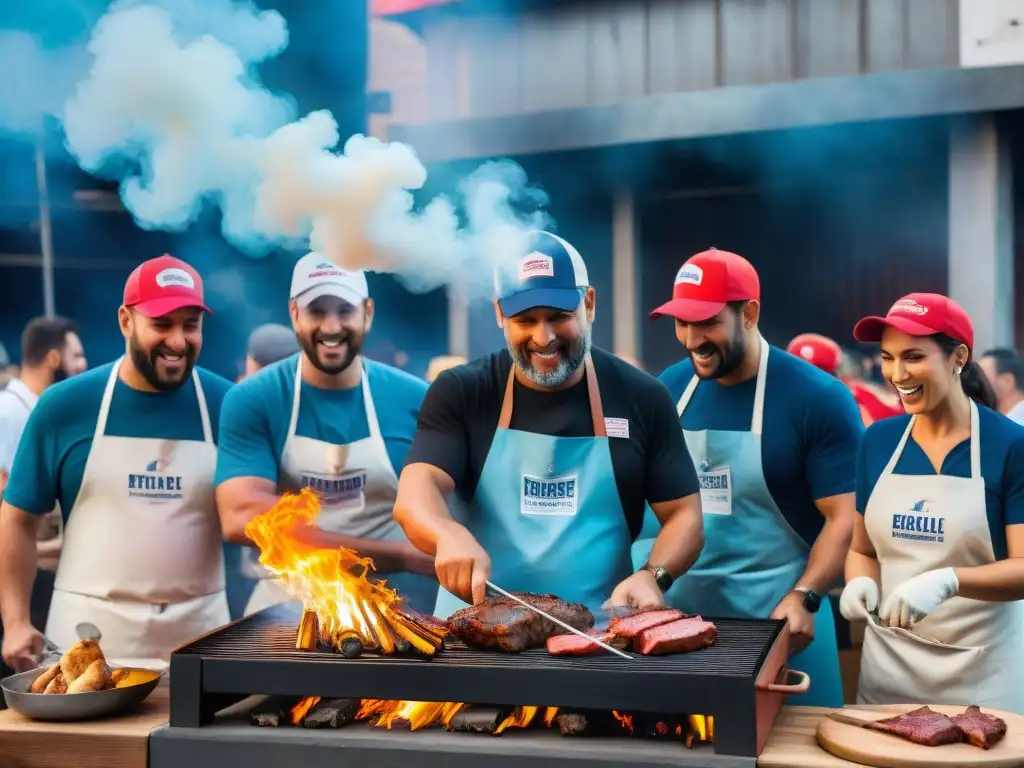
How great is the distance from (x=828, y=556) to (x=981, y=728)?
111cm

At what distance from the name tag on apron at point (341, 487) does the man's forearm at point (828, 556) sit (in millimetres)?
1497

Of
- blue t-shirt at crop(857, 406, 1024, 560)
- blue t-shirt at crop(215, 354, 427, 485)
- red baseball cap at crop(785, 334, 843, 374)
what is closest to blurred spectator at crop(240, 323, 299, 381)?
blue t-shirt at crop(215, 354, 427, 485)

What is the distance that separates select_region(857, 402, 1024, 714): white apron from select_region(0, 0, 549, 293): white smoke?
1.40 m

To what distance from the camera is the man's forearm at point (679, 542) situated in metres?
3.17

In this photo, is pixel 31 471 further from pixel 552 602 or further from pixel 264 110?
pixel 552 602

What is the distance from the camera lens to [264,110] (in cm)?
333

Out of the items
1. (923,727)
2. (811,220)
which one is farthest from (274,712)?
(811,220)

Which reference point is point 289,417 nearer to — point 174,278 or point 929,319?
point 174,278

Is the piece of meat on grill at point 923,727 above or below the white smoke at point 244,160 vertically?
below

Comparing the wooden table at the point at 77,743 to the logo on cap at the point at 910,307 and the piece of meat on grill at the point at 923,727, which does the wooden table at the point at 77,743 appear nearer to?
the piece of meat on grill at the point at 923,727

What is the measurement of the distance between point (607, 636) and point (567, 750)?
1.06 feet

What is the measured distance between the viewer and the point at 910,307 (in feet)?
10.4

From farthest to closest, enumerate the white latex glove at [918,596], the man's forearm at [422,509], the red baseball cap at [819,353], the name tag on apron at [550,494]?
the red baseball cap at [819,353], the name tag on apron at [550,494], the man's forearm at [422,509], the white latex glove at [918,596]

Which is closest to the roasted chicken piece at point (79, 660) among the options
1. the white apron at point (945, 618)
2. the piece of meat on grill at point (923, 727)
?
the piece of meat on grill at point (923, 727)
